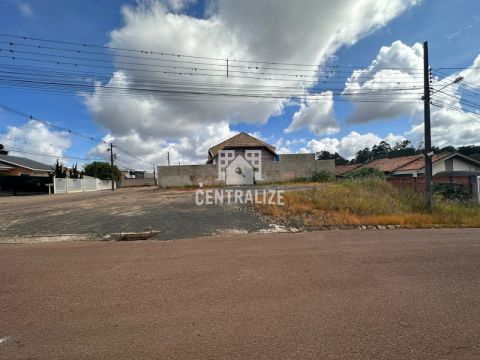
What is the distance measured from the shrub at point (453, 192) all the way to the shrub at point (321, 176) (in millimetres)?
12072

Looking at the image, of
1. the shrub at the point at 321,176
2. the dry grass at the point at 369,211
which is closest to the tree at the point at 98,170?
the shrub at the point at 321,176

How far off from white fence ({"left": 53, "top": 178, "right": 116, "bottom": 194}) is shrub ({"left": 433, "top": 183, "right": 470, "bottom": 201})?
122 feet

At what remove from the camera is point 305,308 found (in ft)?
9.70

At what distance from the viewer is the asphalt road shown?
89.4 inches

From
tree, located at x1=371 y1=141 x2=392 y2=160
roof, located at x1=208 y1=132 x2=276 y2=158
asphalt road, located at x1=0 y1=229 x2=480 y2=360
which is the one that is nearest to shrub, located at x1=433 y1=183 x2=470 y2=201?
asphalt road, located at x1=0 y1=229 x2=480 y2=360

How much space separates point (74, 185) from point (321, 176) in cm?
3249

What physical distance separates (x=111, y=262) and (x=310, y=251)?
428 cm

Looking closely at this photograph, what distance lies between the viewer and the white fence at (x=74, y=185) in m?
29.6

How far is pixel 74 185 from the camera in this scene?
33.0 m

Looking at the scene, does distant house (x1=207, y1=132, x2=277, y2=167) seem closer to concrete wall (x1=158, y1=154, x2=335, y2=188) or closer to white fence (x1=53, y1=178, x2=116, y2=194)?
concrete wall (x1=158, y1=154, x2=335, y2=188)

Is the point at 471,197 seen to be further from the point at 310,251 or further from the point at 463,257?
the point at 310,251

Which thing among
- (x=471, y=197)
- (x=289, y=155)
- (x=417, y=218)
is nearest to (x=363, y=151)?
(x=289, y=155)

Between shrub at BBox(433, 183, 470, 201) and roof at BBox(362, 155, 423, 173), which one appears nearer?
shrub at BBox(433, 183, 470, 201)

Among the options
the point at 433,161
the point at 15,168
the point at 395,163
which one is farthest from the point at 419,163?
the point at 15,168
